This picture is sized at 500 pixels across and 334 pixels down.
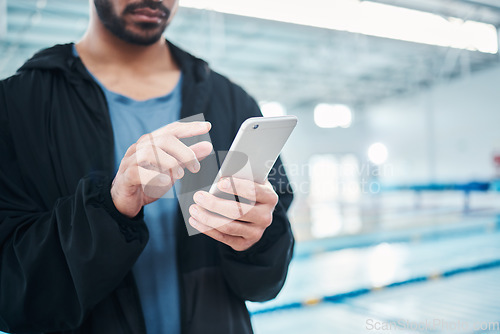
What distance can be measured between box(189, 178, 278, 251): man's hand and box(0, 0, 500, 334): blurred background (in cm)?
268

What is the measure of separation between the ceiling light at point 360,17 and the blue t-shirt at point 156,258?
395 centimetres

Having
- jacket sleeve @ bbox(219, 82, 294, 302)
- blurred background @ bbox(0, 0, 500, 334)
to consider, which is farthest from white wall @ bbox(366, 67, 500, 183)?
jacket sleeve @ bbox(219, 82, 294, 302)

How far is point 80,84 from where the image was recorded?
Answer: 0.89 meters

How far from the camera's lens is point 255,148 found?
718mm

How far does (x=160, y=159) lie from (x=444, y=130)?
16346 millimetres

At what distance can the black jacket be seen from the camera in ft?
2.31

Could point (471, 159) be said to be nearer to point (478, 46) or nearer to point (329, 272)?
point (478, 46)

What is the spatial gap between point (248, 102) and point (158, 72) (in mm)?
245

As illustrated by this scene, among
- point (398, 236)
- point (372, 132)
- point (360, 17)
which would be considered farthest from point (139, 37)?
point (372, 132)

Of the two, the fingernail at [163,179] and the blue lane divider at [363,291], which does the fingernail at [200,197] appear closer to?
the fingernail at [163,179]

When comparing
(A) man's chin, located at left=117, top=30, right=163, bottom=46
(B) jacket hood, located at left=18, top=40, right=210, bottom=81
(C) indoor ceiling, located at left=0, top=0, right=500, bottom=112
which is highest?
(C) indoor ceiling, located at left=0, top=0, right=500, bottom=112

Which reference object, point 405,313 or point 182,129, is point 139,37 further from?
point 405,313

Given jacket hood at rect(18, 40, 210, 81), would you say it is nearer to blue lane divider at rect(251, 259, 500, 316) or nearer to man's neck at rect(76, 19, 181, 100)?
man's neck at rect(76, 19, 181, 100)

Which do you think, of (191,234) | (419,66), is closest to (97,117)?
(191,234)
